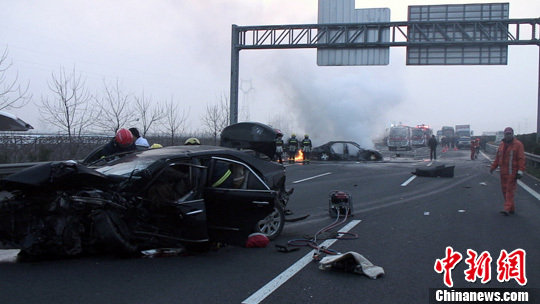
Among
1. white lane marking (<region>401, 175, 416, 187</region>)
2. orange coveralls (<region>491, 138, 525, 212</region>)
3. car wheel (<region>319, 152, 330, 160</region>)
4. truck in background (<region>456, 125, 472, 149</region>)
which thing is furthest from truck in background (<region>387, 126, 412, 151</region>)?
orange coveralls (<region>491, 138, 525, 212</region>)

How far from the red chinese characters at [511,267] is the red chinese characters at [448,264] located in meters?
0.48

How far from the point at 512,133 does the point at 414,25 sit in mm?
14715

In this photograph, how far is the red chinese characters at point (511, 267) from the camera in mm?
5450

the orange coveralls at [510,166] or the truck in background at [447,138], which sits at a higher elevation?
the truck in background at [447,138]

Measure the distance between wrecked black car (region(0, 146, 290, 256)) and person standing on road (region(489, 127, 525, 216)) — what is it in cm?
531

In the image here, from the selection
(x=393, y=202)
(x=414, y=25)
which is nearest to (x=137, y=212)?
(x=393, y=202)

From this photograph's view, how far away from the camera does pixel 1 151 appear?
653 inches

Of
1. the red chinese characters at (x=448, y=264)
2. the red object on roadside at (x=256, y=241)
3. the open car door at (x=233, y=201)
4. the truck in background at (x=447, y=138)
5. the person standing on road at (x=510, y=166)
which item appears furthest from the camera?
the truck in background at (x=447, y=138)

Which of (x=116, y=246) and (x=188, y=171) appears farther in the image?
(x=188, y=171)

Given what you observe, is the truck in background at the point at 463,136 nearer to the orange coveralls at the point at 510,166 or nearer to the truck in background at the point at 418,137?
the truck in background at the point at 418,137

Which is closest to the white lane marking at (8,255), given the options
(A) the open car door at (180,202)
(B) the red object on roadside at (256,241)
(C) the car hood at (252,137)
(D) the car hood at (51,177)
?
(D) the car hood at (51,177)

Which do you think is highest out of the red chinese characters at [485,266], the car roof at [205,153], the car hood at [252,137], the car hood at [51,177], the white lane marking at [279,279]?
the car hood at [252,137]

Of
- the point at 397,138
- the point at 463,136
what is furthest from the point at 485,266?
the point at 463,136

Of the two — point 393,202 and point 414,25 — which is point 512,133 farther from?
point 414,25
